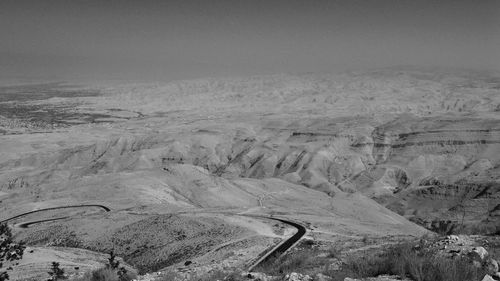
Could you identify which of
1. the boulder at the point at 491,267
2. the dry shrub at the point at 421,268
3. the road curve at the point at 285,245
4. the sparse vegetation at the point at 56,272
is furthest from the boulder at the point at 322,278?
the road curve at the point at 285,245

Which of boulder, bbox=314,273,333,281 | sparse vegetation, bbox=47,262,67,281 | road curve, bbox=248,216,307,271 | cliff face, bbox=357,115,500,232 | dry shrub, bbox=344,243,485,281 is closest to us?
dry shrub, bbox=344,243,485,281

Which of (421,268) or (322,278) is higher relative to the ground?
(421,268)

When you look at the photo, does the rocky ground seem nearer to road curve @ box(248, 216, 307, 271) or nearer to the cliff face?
the cliff face

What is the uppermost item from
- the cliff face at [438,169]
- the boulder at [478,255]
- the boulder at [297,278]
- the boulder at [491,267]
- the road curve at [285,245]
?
the boulder at [491,267]

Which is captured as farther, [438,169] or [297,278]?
[438,169]

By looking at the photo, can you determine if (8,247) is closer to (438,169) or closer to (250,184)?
(250,184)

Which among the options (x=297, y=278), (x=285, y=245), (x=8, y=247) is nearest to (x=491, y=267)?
(x=297, y=278)

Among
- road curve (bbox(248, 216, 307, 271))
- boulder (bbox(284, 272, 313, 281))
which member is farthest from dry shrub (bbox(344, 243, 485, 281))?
road curve (bbox(248, 216, 307, 271))

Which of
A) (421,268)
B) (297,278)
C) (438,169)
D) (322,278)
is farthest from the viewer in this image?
(438,169)

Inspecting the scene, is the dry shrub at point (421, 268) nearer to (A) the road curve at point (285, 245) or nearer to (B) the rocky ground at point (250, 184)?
(B) the rocky ground at point (250, 184)

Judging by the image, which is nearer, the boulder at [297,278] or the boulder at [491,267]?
the boulder at [491,267]

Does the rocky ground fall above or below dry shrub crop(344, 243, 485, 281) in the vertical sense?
below

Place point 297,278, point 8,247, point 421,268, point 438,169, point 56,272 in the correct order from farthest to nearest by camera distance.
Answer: point 438,169 < point 56,272 < point 8,247 < point 297,278 < point 421,268
